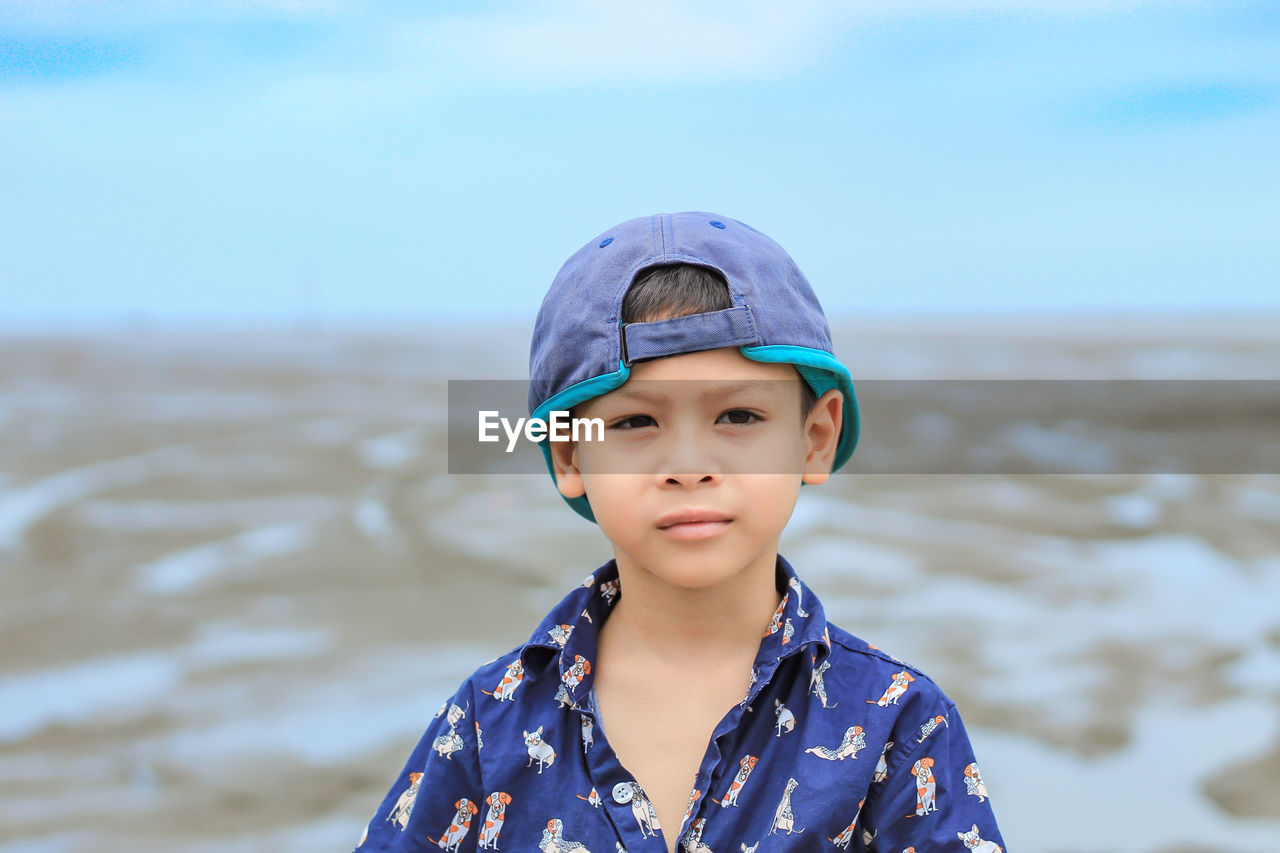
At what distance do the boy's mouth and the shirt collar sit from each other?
0.19 m

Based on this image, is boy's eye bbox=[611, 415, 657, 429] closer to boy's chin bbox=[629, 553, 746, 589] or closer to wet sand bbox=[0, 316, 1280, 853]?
boy's chin bbox=[629, 553, 746, 589]

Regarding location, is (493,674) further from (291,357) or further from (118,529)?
(291,357)

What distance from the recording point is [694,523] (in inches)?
70.1

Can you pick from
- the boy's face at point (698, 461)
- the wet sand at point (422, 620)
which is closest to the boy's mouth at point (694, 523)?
the boy's face at point (698, 461)

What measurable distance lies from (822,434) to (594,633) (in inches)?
19.8

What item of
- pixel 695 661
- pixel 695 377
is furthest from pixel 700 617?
pixel 695 377

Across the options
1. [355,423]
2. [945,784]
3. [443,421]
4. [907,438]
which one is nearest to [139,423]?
[355,423]

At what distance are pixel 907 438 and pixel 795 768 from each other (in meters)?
6.87

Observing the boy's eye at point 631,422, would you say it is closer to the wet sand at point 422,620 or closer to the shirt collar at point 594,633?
the shirt collar at point 594,633

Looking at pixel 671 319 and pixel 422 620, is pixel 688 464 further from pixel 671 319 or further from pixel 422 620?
pixel 422 620

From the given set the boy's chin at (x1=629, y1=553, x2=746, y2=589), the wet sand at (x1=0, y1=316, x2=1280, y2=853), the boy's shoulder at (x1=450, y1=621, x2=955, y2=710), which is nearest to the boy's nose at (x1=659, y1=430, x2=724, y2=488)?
the boy's chin at (x1=629, y1=553, x2=746, y2=589)

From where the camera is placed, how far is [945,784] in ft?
5.72

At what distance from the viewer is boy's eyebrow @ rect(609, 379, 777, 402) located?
1.76 m

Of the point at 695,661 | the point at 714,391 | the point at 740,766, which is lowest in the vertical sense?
the point at 740,766
